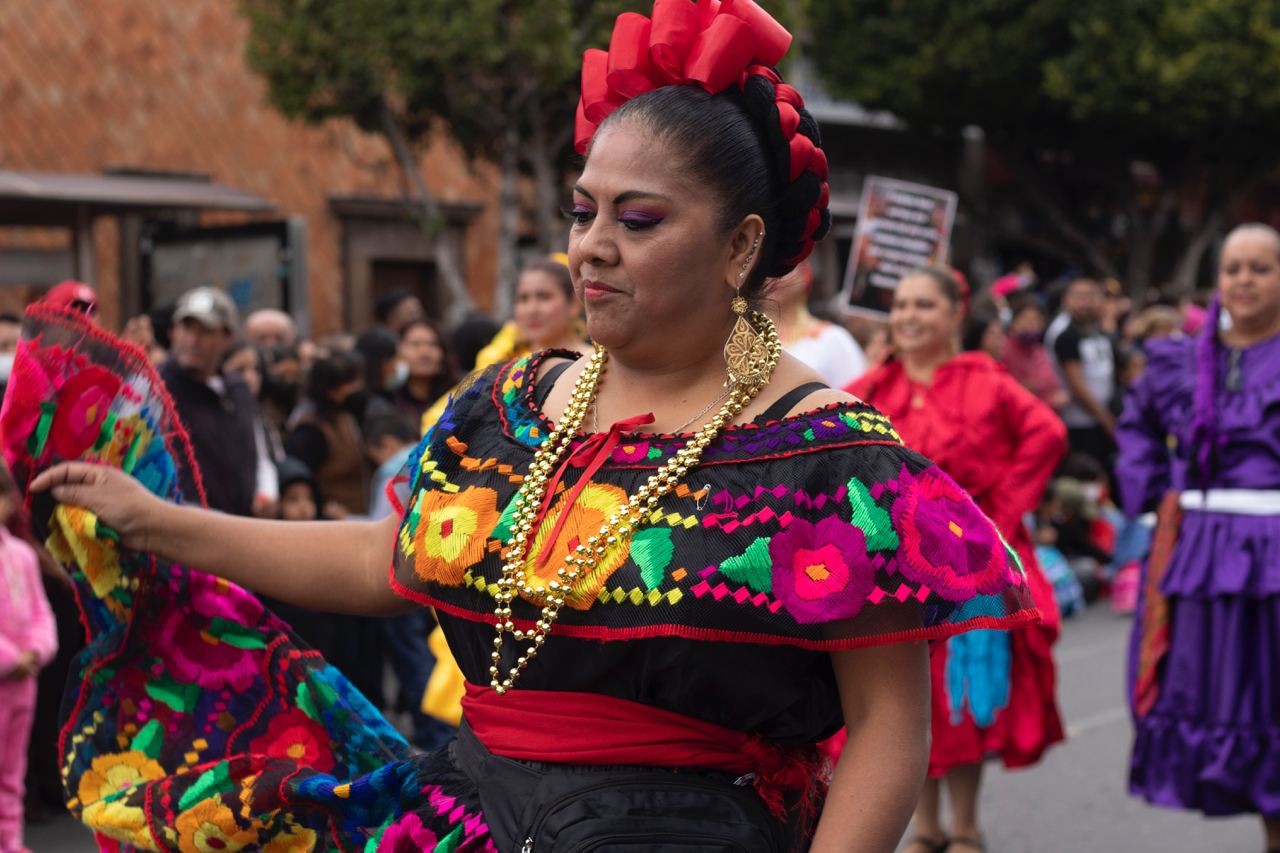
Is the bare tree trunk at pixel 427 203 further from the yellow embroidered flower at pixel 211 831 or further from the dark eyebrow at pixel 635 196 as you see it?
the dark eyebrow at pixel 635 196

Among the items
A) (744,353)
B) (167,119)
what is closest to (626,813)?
(744,353)

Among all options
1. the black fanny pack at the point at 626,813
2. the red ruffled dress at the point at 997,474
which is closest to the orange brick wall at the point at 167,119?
the red ruffled dress at the point at 997,474

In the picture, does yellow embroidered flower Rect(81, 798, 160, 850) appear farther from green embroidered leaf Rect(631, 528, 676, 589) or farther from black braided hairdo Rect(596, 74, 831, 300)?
black braided hairdo Rect(596, 74, 831, 300)

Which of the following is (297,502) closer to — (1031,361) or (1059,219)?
(1031,361)

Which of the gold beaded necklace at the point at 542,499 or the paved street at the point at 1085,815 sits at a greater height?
the gold beaded necklace at the point at 542,499

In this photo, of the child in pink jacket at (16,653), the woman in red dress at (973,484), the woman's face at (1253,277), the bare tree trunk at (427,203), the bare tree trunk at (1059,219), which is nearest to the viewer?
the child in pink jacket at (16,653)

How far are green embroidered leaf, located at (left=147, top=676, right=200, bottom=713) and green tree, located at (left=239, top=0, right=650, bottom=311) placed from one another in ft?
42.6

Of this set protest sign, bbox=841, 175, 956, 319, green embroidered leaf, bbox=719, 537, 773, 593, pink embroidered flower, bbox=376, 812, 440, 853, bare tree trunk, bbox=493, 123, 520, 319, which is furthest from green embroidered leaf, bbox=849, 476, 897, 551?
bare tree trunk, bbox=493, 123, 520, 319

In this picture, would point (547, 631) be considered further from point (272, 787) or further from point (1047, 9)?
point (1047, 9)

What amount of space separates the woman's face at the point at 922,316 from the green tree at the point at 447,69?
31.8 ft

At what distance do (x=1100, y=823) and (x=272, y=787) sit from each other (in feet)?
14.5

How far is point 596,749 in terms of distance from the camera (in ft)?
7.17

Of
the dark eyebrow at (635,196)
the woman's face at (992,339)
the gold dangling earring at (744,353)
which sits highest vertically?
the dark eyebrow at (635,196)

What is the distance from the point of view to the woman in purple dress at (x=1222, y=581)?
564 cm
